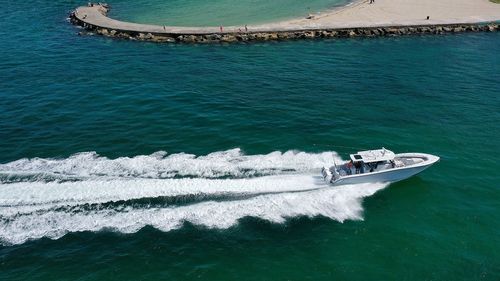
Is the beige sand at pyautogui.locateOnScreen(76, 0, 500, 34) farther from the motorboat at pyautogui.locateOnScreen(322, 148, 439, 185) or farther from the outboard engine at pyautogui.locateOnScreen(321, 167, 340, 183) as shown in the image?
the outboard engine at pyautogui.locateOnScreen(321, 167, 340, 183)

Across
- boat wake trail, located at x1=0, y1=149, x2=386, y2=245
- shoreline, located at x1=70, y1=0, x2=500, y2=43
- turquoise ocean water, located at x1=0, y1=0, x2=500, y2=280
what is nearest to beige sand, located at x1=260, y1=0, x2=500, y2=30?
shoreline, located at x1=70, y1=0, x2=500, y2=43

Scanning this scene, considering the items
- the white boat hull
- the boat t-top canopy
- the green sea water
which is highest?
the green sea water

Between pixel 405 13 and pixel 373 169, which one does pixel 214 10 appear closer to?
pixel 405 13

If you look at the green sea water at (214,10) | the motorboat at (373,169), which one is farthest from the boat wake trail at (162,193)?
the green sea water at (214,10)

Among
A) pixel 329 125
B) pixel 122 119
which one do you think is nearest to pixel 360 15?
pixel 329 125

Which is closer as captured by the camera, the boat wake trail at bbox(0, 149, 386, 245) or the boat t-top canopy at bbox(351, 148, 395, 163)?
the boat wake trail at bbox(0, 149, 386, 245)

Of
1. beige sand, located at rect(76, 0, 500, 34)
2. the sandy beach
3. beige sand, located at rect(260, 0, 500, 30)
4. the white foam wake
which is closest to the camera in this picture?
the white foam wake

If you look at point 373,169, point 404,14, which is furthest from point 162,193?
point 404,14

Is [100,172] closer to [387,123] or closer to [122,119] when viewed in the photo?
[122,119]
